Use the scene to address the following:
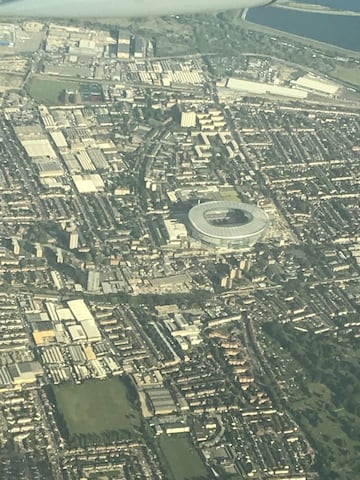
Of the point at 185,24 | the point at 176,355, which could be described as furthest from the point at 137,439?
the point at 185,24

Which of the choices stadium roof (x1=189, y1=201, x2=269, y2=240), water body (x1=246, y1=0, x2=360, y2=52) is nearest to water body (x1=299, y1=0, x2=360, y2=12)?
water body (x1=246, y1=0, x2=360, y2=52)

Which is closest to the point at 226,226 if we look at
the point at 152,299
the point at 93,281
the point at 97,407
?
the point at 152,299

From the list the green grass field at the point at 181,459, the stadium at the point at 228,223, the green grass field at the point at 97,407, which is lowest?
the stadium at the point at 228,223

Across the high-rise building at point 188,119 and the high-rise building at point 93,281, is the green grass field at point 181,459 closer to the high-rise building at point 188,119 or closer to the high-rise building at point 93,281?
the high-rise building at point 93,281

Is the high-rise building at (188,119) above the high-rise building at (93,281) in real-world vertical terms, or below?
below

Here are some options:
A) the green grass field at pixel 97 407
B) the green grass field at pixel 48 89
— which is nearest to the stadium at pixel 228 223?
the green grass field at pixel 97 407

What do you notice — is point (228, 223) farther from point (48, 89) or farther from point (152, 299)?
point (48, 89)
